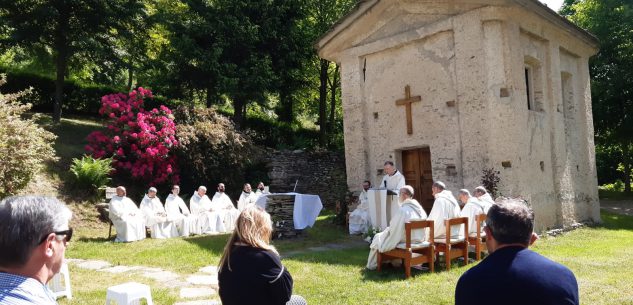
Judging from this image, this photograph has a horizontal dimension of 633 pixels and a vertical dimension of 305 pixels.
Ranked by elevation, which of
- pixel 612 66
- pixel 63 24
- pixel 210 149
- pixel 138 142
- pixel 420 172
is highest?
pixel 63 24

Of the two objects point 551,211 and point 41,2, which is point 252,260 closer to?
point 551,211

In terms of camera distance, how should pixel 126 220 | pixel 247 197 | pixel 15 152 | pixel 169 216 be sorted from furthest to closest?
pixel 247 197, pixel 169 216, pixel 126 220, pixel 15 152

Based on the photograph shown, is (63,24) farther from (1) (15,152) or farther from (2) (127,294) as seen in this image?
(2) (127,294)

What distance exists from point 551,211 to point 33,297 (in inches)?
522

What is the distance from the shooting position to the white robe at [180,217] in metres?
13.3

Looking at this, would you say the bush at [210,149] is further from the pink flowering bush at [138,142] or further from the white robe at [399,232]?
the white robe at [399,232]

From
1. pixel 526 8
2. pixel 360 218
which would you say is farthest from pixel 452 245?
pixel 526 8

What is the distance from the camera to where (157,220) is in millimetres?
12797

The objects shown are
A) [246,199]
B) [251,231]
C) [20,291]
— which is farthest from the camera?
[246,199]

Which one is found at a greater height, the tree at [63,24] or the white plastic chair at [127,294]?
the tree at [63,24]

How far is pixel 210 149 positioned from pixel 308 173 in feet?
16.4

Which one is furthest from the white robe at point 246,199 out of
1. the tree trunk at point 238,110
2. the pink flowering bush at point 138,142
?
the tree trunk at point 238,110

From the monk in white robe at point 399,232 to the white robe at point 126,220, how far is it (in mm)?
6845

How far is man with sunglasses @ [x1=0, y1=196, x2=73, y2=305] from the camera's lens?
1.85 meters
